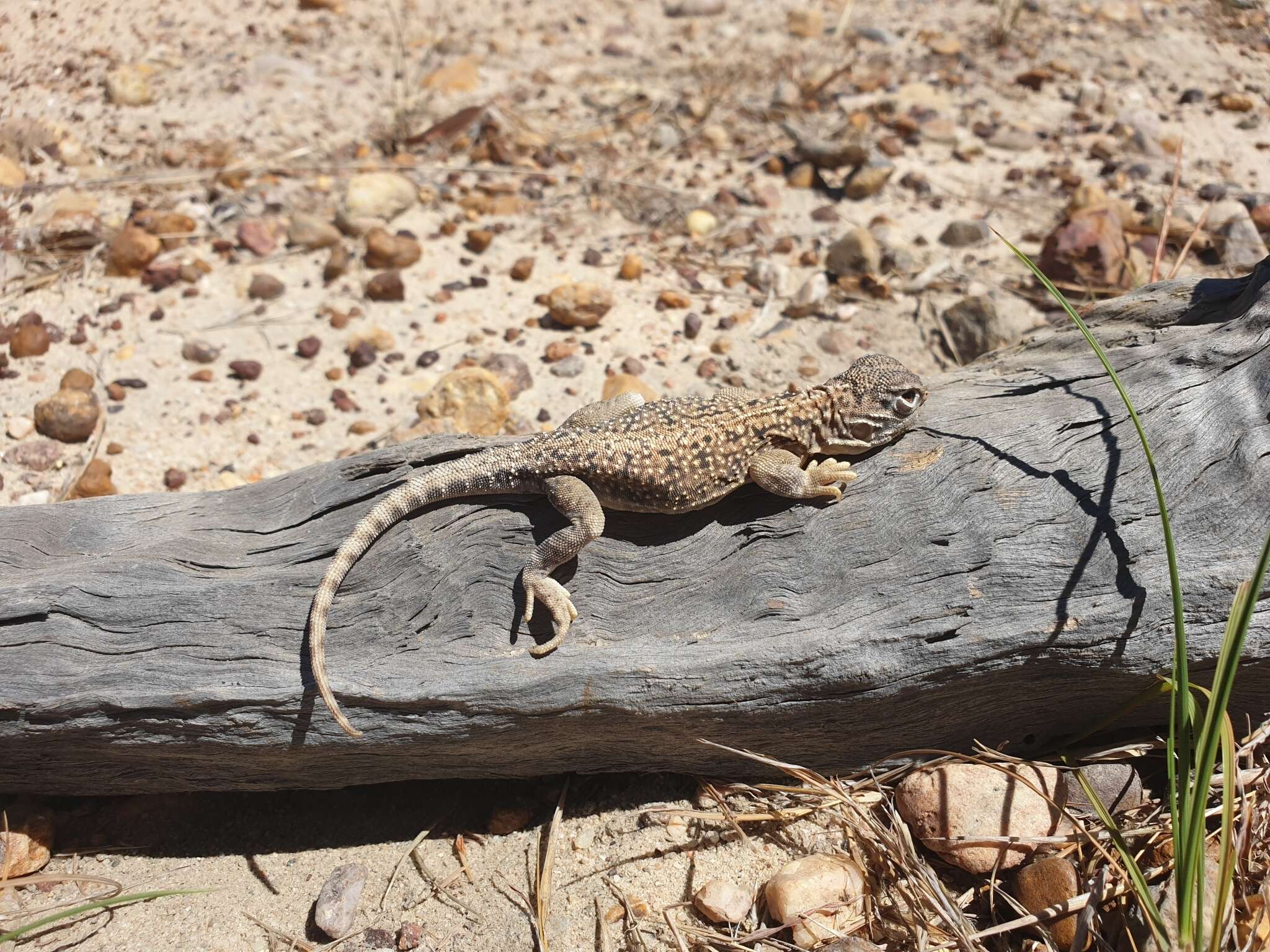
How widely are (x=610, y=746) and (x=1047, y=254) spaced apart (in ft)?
17.2

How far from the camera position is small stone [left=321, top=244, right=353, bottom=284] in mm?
7012

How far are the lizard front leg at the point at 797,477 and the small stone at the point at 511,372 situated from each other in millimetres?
2560

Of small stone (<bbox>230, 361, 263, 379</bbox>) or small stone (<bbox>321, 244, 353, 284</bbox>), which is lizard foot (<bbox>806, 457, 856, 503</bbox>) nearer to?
A: small stone (<bbox>230, 361, 263, 379</bbox>)

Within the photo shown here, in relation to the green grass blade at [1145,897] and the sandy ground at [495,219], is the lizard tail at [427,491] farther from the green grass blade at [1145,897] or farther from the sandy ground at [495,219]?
the green grass blade at [1145,897]

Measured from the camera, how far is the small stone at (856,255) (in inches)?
272

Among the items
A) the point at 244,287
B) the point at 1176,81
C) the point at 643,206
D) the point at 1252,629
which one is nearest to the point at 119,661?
the point at 244,287

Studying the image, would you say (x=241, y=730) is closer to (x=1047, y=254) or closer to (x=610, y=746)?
(x=610, y=746)

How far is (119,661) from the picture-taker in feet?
13.0

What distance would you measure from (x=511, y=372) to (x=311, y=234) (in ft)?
7.78

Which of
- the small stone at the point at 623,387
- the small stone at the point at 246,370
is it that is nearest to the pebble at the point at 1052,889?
the small stone at the point at 623,387

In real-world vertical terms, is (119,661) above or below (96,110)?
below

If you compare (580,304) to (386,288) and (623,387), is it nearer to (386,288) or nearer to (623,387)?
(623,387)

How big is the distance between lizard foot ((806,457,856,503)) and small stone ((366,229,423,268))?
14.2 feet

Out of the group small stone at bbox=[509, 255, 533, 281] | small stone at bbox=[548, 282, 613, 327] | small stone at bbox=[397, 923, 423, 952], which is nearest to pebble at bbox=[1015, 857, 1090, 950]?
small stone at bbox=[397, 923, 423, 952]
